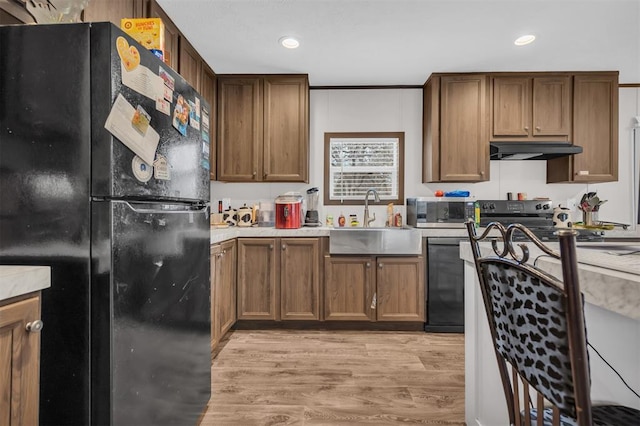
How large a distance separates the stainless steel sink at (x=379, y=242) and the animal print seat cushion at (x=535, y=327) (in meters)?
2.08

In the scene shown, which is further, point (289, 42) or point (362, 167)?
point (362, 167)

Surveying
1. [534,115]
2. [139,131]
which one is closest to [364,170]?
[534,115]

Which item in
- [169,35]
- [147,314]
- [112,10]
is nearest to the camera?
[147,314]

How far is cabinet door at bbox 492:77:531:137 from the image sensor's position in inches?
122

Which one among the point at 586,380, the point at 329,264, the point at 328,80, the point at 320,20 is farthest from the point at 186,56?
the point at 586,380

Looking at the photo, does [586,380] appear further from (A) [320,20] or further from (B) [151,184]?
(A) [320,20]

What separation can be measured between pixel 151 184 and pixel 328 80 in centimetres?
263

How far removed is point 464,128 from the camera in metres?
3.12

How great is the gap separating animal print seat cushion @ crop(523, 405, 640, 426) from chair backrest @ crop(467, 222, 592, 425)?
9 centimetres

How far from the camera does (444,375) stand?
210 cm

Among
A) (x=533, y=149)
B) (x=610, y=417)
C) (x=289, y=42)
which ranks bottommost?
(x=610, y=417)

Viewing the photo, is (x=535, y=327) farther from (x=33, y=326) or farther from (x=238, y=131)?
(x=238, y=131)

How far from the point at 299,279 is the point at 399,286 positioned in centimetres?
91

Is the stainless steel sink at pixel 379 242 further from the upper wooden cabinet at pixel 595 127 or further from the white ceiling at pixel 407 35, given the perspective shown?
the upper wooden cabinet at pixel 595 127
